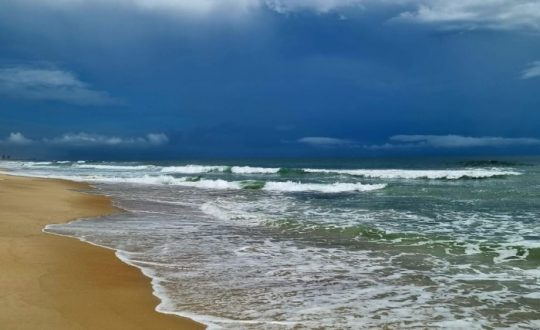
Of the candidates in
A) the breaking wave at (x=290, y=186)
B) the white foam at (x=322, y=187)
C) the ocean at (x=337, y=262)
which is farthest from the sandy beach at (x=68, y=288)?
the breaking wave at (x=290, y=186)

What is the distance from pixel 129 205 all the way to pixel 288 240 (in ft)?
28.3

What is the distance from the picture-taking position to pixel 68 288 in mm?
5695

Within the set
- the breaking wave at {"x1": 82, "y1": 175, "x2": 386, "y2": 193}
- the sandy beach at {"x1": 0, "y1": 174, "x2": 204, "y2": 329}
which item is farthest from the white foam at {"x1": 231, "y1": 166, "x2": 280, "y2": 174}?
the sandy beach at {"x1": 0, "y1": 174, "x2": 204, "y2": 329}

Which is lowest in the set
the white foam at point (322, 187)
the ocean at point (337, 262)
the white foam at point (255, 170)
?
the ocean at point (337, 262)

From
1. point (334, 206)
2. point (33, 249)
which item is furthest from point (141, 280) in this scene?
point (334, 206)

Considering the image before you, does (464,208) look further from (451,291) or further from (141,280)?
(141,280)

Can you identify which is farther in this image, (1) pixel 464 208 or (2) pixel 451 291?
(1) pixel 464 208

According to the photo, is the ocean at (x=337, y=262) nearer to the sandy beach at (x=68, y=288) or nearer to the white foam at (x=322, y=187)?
the sandy beach at (x=68, y=288)

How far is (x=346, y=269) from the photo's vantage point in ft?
23.4

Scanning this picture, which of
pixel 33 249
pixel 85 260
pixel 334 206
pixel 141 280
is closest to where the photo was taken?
pixel 141 280

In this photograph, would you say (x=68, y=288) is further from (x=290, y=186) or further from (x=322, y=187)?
(x=290, y=186)

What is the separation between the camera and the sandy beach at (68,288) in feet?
15.1

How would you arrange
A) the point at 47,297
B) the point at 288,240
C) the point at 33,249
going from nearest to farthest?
the point at 47,297 < the point at 33,249 < the point at 288,240

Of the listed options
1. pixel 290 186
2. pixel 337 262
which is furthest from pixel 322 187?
pixel 337 262
